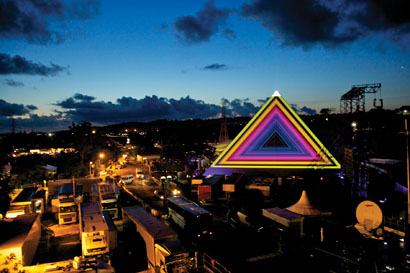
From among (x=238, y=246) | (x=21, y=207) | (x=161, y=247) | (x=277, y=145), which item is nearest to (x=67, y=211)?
(x=21, y=207)

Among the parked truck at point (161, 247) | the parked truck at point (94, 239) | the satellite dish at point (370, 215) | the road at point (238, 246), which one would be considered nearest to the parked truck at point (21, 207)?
the parked truck at point (94, 239)

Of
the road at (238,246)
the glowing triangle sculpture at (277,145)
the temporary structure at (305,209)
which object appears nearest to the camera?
the road at (238,246)

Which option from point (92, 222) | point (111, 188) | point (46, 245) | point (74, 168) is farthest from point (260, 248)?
point (74, 168)

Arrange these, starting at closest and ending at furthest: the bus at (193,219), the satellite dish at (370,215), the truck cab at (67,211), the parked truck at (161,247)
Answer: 1. the parked truck at (161,247)
2. the satellite dish at (370,215)
3. the bus at (193,219)
4. the truck cab at (67,211)

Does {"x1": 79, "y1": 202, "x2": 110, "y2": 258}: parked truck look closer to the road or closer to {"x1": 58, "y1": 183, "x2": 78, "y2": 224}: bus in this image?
the road

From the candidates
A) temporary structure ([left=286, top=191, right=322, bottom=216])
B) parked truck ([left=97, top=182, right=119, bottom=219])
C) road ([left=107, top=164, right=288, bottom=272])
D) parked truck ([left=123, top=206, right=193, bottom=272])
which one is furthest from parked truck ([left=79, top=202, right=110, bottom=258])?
temporary structure ([left=286, top=191, right=322, bottom=216])

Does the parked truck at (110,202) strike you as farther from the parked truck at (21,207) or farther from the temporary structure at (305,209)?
the temporary structure at (305,209)

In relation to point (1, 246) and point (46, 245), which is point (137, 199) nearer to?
point (46, 245)
